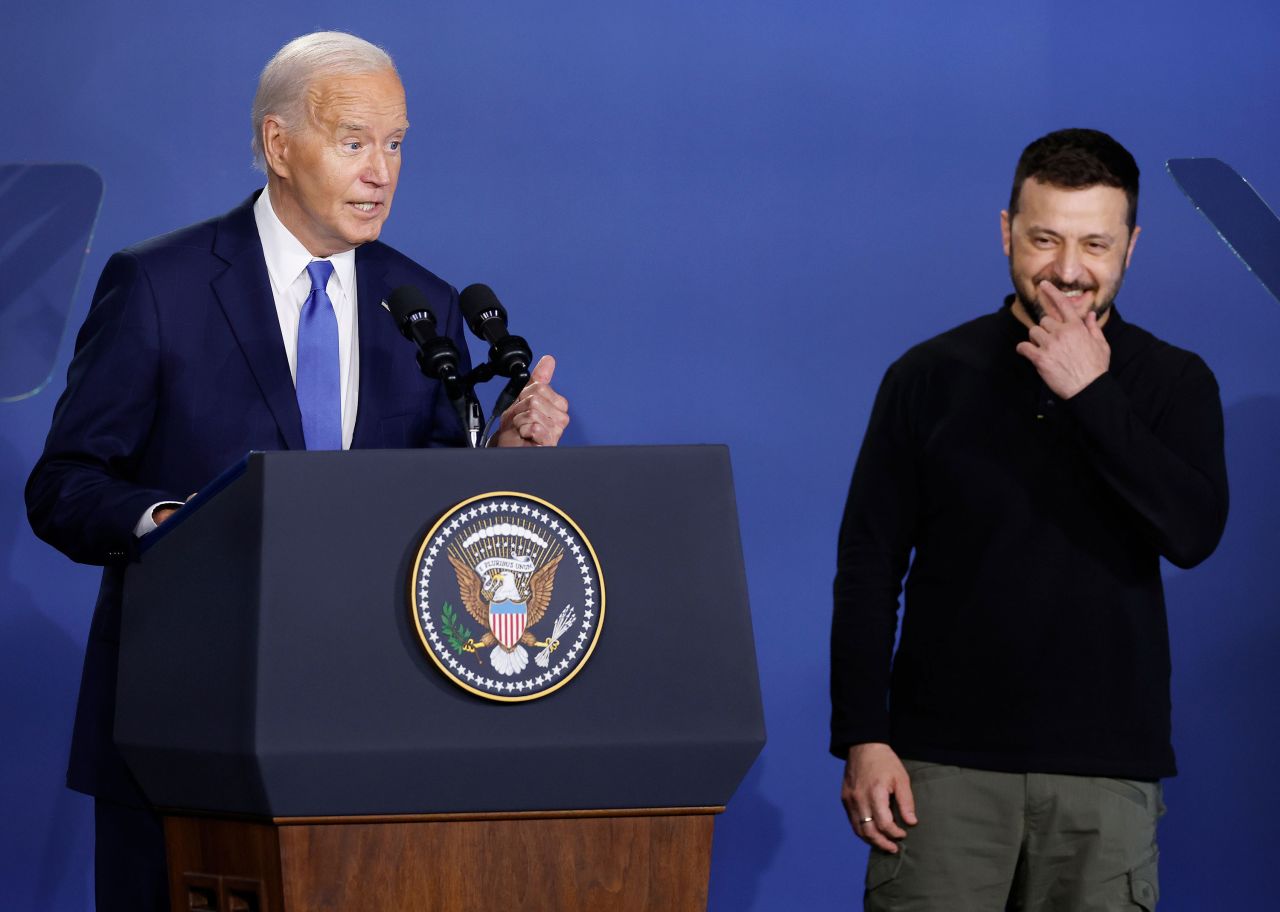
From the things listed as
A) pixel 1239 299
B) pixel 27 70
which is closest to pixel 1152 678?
pixel 1239 299

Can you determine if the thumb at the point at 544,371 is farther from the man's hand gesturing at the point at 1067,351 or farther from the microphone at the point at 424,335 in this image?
the man's hand gesturing at the point at 1067,351

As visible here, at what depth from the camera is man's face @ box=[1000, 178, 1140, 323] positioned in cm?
226

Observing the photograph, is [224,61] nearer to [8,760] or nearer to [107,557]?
[8,760]

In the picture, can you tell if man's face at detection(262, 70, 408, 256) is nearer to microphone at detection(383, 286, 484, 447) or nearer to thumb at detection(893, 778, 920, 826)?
microphone at detection(383, 286, 484, 447)

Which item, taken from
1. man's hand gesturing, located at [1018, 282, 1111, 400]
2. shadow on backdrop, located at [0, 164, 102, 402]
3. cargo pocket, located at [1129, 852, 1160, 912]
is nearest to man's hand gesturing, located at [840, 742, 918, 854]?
cargo pocket, located at [1129, 852, 1160, 912]

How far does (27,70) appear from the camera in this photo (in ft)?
10.4

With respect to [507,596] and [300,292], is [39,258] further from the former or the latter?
[507,596]

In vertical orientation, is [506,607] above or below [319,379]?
below

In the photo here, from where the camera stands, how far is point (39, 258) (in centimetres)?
318

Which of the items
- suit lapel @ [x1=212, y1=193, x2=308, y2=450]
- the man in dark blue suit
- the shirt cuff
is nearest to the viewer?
the shirt cuff

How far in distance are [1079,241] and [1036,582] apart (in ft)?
1.46

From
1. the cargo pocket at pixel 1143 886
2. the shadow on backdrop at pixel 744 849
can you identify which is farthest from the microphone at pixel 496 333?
the shadow on backdrop at pixel 744 849

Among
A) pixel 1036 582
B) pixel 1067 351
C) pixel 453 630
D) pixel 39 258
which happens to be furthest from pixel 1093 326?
pixel 39 258

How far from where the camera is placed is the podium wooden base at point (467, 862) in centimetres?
147
